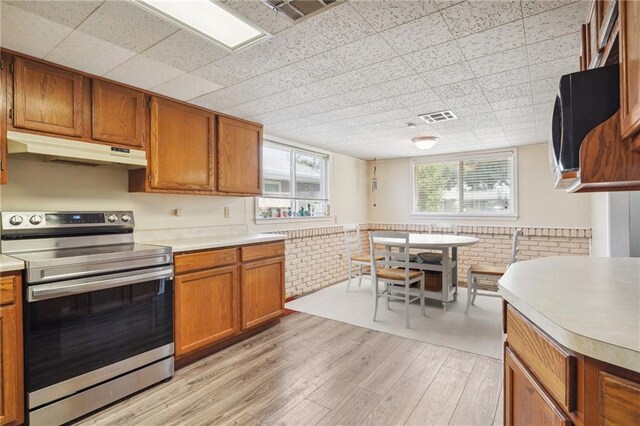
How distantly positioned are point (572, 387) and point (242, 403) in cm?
186

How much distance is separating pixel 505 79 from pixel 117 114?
2.97 m

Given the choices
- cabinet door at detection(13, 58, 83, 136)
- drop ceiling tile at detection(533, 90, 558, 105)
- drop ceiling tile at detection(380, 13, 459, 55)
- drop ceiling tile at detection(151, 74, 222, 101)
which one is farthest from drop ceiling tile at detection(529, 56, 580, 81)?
cabinet door at detection(13, 58, 83, 136)

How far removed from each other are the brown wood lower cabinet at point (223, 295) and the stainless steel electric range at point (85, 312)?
14 cm

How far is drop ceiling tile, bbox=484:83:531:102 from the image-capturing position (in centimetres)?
262

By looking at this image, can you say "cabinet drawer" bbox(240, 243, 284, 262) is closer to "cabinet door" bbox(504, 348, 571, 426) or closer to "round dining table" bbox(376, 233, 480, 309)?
"round dining table" bbox(376, 233, 480, 309)

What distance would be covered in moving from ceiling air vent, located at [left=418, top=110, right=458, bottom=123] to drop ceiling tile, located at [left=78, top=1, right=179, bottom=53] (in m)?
2.47

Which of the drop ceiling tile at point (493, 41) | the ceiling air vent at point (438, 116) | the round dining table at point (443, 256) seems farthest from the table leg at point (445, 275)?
the drop ceiling tile at point (493, 41)

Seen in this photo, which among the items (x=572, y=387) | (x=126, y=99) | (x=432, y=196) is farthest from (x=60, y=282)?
(x=432, y=196)

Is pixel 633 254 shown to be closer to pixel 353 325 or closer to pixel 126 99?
pixel 353 325

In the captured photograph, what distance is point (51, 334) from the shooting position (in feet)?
6.06

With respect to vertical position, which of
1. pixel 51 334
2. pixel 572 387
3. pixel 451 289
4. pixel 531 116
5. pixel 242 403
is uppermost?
pixel 531 116

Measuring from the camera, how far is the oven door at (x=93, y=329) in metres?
1.79

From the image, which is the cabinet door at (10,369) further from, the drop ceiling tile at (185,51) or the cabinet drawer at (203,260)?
the drop ceiling tile at (185,51)

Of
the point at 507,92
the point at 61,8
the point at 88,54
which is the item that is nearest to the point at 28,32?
the point at 88,54
